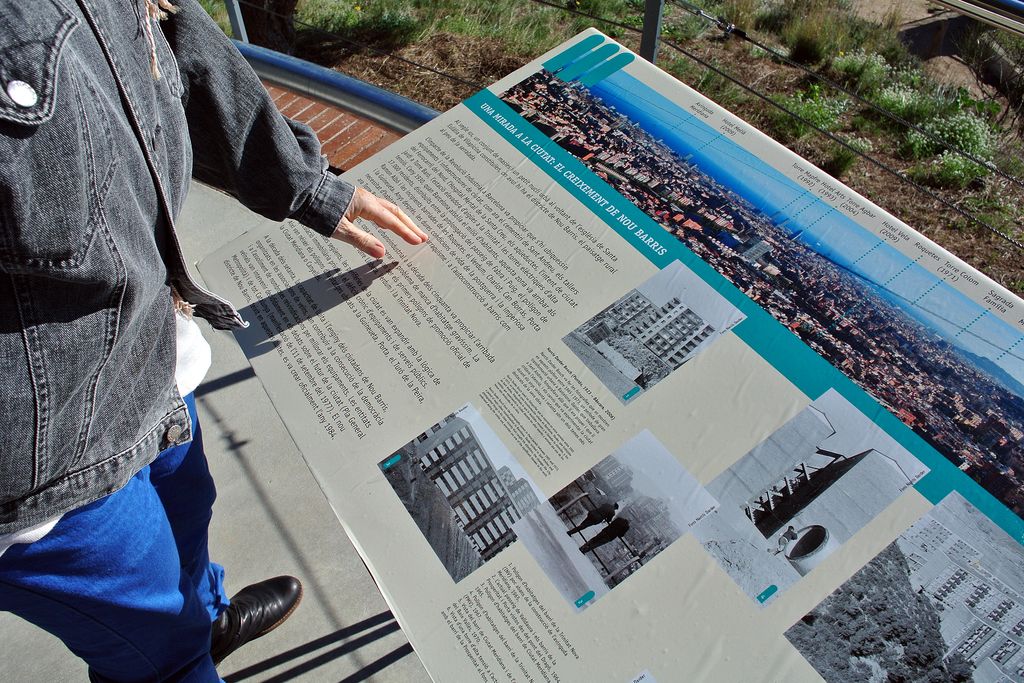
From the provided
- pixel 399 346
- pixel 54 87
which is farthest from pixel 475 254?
pixel 54 87

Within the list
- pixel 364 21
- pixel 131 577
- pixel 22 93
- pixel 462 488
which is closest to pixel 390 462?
pixel 462 488

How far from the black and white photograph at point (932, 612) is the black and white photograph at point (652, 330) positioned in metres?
0.37

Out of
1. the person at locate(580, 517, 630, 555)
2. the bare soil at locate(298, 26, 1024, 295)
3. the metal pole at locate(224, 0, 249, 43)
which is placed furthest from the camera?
the bare soil at locate(298, 26, 1024, 295)

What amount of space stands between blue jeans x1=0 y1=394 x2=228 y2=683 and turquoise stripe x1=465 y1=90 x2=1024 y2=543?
2.55ft

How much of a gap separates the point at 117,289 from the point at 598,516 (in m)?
0.68

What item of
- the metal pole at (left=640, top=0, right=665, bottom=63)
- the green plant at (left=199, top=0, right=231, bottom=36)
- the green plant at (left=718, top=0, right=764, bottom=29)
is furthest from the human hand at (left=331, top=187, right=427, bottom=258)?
the green plant at (left=199, top=0, right=231, bottom=36)

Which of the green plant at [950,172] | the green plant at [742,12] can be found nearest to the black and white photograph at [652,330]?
the green plant at [950,172]

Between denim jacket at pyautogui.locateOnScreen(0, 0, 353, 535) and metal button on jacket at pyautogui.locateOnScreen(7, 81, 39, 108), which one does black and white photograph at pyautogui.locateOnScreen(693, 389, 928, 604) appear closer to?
denim jacket at pyautogui.locateOnScreen(0, 0, 353, 535)

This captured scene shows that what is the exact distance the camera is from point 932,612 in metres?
0.95

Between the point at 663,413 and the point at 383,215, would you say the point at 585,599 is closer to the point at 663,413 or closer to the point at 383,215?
the point at 663,413

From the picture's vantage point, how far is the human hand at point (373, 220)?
1.49 metres

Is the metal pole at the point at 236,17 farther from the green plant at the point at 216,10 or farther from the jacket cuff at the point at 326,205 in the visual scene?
the green plant at the point at 216,10

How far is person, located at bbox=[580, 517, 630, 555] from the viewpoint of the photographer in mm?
1104

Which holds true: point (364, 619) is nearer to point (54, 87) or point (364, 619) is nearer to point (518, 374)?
point (518, 374)
